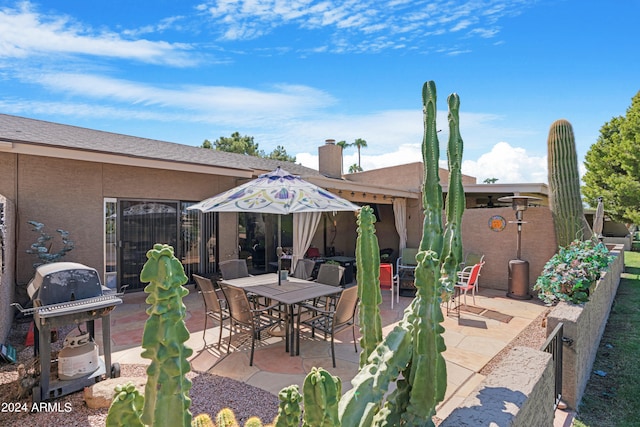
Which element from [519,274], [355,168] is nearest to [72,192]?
[519,274]

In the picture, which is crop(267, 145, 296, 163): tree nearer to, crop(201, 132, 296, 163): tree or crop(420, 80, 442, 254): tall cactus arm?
crop(201, 132, 296, 163): tree

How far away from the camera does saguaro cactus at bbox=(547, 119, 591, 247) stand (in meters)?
8.72

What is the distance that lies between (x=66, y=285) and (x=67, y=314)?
18.1 inches

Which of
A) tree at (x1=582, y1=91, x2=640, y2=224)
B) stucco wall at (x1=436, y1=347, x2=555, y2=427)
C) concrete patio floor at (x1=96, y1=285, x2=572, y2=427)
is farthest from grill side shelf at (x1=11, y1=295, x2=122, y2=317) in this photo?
tree at (x1=582, y1=91, x2=640, y2=224)

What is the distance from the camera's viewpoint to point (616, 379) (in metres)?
4.59

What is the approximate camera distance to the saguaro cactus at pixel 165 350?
0.96 metres

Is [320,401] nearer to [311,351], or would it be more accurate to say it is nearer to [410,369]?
[410,369]

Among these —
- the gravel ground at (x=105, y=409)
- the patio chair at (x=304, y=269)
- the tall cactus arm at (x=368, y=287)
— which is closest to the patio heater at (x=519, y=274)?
the gravel ground at (x=105, y=409)

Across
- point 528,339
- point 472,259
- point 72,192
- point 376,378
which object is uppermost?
point 72,192

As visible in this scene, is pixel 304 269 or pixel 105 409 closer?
pixel 105 409

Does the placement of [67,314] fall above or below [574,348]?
above

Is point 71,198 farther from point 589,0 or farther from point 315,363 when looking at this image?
A: point 589,0

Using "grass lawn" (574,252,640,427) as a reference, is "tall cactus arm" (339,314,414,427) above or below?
above

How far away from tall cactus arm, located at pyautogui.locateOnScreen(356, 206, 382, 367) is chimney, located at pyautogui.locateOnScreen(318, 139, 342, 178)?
13.8 metres
